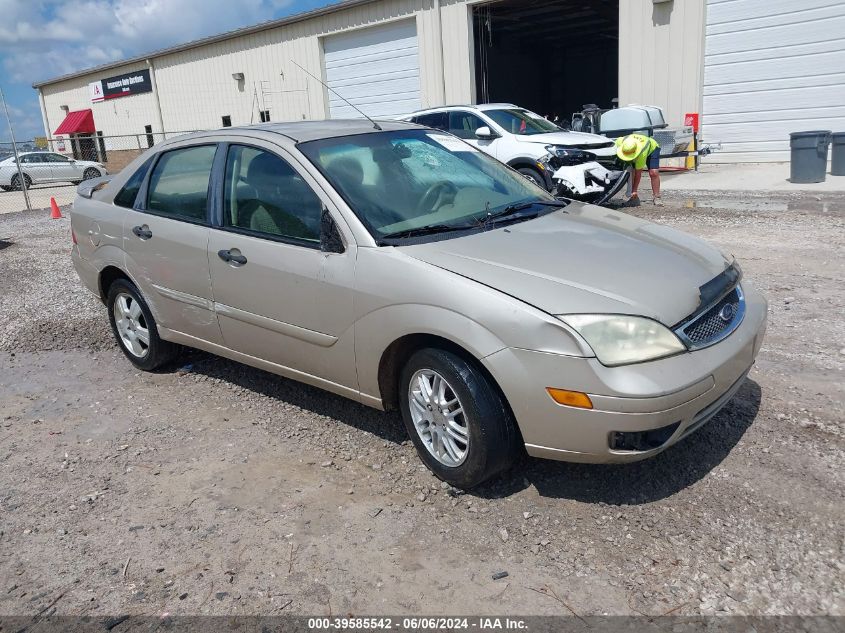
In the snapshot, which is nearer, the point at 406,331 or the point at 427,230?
the point at 406,331

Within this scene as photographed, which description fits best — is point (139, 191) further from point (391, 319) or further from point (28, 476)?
point (391, 319)

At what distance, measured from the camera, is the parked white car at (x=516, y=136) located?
38.8 ft

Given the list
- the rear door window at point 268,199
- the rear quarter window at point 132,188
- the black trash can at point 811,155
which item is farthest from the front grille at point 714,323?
the black trash can at point 811,155

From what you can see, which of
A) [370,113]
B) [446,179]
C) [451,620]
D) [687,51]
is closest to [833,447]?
[451,620]

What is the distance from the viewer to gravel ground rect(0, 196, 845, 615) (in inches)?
111

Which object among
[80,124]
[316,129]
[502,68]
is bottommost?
[316,129]

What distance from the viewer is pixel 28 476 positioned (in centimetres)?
403

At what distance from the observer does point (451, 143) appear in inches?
187

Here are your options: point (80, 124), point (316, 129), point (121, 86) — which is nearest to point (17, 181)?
point (121, 86)

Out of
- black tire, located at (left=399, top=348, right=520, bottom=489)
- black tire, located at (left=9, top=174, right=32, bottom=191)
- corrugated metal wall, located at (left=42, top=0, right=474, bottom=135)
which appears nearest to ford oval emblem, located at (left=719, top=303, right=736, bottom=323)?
black tire, located at (left=399, top=348, right=520, bottom=489)

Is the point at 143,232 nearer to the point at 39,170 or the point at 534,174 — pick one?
the point at 534,174

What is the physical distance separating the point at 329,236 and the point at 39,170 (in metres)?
25.4

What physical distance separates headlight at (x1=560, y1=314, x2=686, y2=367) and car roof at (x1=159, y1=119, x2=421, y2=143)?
2078mm

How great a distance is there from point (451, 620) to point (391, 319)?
138cm
